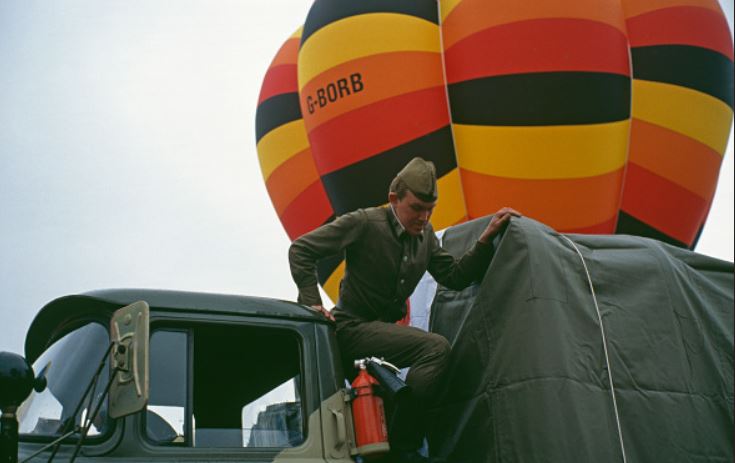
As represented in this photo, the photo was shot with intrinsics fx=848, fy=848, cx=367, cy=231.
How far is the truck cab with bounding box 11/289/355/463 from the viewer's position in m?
3.14

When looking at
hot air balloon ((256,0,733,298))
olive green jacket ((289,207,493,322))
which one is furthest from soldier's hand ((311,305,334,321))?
hot air balloon ((256,0,733,298))

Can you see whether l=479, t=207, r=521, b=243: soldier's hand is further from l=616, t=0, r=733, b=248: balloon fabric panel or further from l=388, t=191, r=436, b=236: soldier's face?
l=616, t=0, r=733, b=248: balloon fabric panel

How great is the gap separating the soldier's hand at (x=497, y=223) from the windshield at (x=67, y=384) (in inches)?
73.7

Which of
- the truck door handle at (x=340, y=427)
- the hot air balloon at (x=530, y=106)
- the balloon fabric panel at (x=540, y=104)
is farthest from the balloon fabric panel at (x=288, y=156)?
the truck door handle at (x=340, y=427)

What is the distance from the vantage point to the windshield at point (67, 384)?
3.13 m

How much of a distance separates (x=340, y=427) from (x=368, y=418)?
0.12m

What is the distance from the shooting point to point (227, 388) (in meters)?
3.40

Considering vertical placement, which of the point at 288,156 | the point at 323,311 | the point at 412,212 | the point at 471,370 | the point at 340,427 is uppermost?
the point at 288,156

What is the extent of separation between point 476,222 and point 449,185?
17.9ft

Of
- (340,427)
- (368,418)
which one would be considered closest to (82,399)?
(340,427)

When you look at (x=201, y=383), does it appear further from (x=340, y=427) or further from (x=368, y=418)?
(x=368, y=418)

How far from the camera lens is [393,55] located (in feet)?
33.2

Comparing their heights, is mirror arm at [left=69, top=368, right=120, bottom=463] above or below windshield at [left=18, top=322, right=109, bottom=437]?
below

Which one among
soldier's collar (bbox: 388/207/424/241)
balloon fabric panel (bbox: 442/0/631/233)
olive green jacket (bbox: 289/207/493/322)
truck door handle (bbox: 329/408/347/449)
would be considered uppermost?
balloon fabric panel (bbox: 442/0/631/233)
